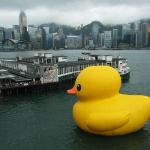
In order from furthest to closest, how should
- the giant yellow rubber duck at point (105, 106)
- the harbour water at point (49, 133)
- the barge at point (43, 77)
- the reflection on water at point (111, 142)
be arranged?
the barge at point (43, 77) < the harbour water at point (49, 133) < the reflection on water at point (111, 142) < the giant yellow rubber duck at point (105, 106)

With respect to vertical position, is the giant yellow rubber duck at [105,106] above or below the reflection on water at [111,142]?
above

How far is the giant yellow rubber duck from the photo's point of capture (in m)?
17.3

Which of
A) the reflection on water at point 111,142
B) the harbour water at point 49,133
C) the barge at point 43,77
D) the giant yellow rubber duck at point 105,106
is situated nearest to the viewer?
the giant yellow rubber duck at point 105,106

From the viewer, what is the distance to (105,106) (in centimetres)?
1789

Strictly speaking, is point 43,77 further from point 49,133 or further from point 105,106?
point 105,106

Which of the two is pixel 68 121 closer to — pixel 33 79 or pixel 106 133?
pixel 106 133

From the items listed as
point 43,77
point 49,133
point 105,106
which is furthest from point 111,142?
point 43,77

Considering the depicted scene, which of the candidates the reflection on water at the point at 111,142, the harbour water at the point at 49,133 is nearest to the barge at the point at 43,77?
the harbour water at the point at 49,133

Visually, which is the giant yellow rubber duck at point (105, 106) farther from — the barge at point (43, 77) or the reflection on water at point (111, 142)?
the barge at point (43, 77)

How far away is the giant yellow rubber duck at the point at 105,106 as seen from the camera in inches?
682

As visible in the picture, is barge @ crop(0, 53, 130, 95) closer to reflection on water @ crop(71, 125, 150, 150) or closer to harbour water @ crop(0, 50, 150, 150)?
harbour water @ crop(0, 50, 150, 150)

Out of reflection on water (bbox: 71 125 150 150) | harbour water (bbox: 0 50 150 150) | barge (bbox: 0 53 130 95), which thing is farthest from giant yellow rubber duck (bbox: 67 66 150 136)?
barge (bbox: 0 53 130 95)

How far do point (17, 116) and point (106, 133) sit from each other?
38.8 ft

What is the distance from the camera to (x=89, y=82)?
18.0 metres
